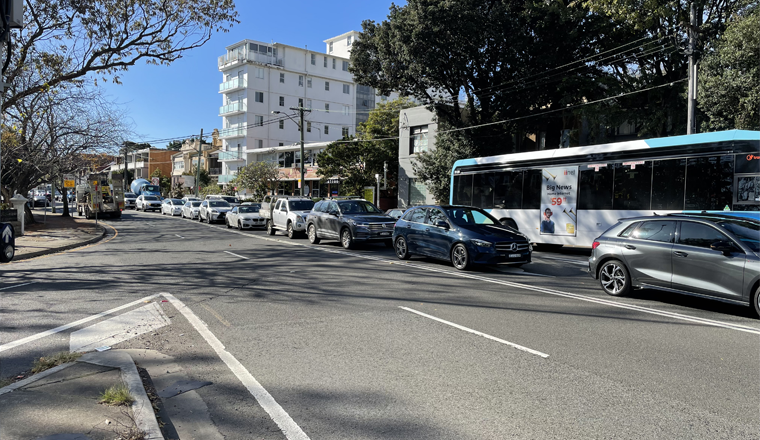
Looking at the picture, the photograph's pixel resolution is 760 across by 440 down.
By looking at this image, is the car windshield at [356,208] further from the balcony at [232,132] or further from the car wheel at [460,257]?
the balcony at [232,132]

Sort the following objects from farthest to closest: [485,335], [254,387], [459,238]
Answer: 1. [459,238]
2. [485,335]
3. [254,387]

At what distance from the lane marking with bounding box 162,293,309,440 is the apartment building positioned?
57569mm

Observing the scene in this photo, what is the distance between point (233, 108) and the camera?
69.8 meters

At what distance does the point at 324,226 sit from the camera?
61.6ft

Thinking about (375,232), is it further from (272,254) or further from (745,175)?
(745,175)

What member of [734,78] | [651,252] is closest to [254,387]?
[651,252]

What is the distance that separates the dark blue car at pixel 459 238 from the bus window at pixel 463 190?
611 centimetres

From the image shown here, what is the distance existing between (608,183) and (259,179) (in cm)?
4167

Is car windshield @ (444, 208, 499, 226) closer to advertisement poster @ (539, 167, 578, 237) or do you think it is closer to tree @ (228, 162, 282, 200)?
advertisement poster @ (539, 167, 578, 237)

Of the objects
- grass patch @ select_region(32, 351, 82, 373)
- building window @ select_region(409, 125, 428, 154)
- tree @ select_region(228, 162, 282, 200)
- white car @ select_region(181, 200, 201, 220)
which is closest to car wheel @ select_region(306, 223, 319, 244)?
grass patch @ select_region(32, 351, 82, 373)

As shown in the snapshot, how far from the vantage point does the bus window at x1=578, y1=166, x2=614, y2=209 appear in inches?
595

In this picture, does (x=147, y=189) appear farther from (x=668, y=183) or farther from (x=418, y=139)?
(x=668, y=183)

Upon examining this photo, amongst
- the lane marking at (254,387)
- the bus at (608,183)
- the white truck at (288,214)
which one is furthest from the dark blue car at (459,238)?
the white truck at (288,214)

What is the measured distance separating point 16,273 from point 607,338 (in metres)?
12.8
